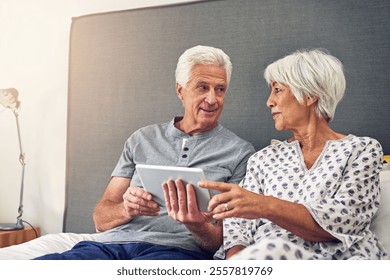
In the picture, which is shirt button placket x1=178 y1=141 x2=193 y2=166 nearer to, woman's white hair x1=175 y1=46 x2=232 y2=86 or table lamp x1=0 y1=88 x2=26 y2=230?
woman's white hair x1=175 y1=46 x2=232 y2=86

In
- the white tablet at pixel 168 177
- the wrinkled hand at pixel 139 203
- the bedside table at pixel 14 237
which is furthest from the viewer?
the bedside table at pixel 14 237

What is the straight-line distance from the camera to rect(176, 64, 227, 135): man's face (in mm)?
1494

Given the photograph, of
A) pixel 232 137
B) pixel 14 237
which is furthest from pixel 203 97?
pixel 14 237

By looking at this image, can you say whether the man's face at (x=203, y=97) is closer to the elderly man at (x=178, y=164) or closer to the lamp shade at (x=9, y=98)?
the elderly man at (x=178, y=164)

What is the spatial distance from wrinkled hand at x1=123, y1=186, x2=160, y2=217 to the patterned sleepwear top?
0.21 meters

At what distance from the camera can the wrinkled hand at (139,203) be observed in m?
1.36

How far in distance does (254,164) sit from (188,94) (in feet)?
0.97

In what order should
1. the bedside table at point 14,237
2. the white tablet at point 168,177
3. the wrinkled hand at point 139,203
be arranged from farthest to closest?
the bedside table at point 14,237 < the wrinkled hand at point 139,203 < the white tablet at point 168,177

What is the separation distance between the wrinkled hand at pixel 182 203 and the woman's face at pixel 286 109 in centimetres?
Result: 34

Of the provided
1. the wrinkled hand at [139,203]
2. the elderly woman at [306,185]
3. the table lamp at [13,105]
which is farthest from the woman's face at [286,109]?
the table lamp at [13,105]

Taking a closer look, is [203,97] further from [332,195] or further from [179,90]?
[332,195]

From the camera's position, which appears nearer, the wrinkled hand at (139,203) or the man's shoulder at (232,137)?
the wrinkled hand at (139,203)
